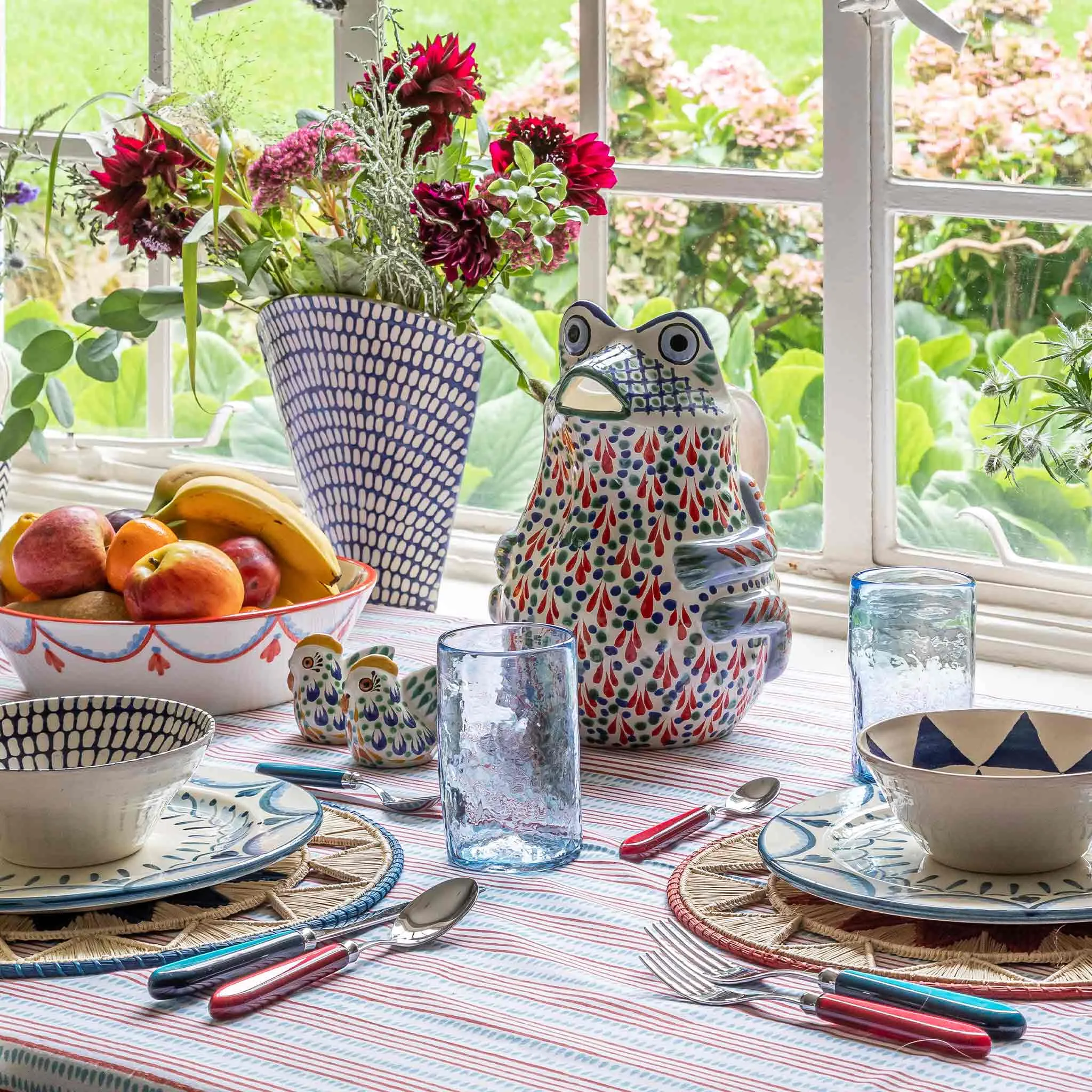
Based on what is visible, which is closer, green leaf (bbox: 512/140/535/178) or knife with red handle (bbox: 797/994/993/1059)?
knife with red handle (bbox: 797/994/993/1059)

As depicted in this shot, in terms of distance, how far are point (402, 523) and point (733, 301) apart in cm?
46

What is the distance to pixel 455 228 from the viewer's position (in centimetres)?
131

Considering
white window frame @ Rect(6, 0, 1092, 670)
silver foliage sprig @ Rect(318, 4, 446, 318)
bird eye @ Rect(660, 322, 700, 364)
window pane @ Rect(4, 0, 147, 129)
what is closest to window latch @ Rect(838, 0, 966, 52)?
white window frame @ Rect(6, 0, 1092, 670)

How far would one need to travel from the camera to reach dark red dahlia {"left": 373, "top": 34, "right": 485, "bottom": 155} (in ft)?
4.58

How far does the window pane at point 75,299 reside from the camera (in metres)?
2.22

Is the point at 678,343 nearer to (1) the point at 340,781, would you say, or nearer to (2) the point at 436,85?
(1) the point at 340,781

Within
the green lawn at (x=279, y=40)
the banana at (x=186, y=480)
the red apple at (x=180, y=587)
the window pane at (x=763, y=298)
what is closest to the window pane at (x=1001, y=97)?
the green lawn at (x=279, y=40)

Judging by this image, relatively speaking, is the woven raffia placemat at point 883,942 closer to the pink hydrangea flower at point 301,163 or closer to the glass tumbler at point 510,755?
the glass tumbler at point 510,755

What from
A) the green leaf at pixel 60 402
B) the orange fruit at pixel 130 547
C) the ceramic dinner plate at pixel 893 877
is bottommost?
the ceramic dinner plate at pixel 893 877

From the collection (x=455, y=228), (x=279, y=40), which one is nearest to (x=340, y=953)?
(x=455, y=228)

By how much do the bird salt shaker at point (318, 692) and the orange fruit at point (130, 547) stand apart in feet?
0.48

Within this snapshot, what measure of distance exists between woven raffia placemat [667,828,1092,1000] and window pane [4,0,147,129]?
5.62 ft

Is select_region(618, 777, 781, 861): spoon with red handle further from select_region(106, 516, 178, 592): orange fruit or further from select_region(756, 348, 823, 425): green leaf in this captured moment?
select_region(756, 348, 823, 425): green leaf

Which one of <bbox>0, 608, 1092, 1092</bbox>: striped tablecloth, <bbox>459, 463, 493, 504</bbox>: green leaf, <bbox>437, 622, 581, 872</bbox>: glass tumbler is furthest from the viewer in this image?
<bbox>459, 463, 493, 504</bbox>: green leaf
